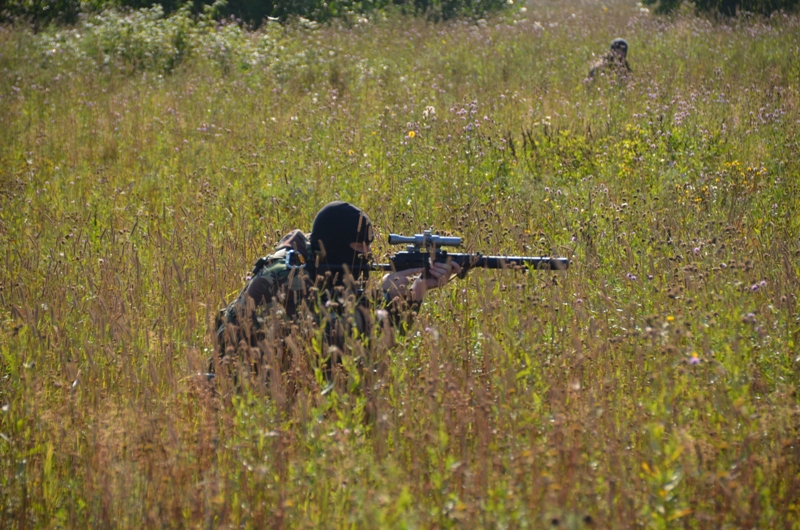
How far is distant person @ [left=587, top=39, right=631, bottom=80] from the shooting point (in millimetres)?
9047

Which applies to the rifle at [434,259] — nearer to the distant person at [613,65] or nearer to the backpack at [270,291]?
the backpack at [270,291]

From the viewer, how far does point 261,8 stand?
16703 mm

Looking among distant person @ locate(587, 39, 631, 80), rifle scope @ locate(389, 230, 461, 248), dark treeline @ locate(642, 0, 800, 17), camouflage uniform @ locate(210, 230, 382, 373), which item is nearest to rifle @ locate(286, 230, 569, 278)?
rifle scope @ locate(389, 230, 461, 248)

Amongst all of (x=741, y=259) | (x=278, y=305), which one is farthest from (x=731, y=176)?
(x=278, y=305)

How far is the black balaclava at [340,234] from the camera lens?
3.65 meters

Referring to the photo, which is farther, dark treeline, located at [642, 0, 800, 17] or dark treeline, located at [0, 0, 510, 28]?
dark treeline, located at [0, 0, 510, 28]

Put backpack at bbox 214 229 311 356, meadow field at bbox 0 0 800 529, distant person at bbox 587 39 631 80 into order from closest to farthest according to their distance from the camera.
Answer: meadow field at bbox 0 0 800 529 → backpack at bbox 214 229 311 356 → distant person at bbox 587 39 631 80

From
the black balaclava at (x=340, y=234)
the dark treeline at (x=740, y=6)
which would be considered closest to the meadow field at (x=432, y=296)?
the black balaclava at (x=340, y=234)

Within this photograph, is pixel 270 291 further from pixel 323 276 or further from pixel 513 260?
pixel 513 260

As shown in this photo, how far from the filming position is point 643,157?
20.6 ft

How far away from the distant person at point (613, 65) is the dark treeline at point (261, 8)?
22.0ft

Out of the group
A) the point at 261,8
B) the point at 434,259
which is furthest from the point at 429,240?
the point at 261,8

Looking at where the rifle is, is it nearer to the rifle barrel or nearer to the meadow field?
the rifle barrel

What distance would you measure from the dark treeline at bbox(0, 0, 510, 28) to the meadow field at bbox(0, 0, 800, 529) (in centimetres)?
525
